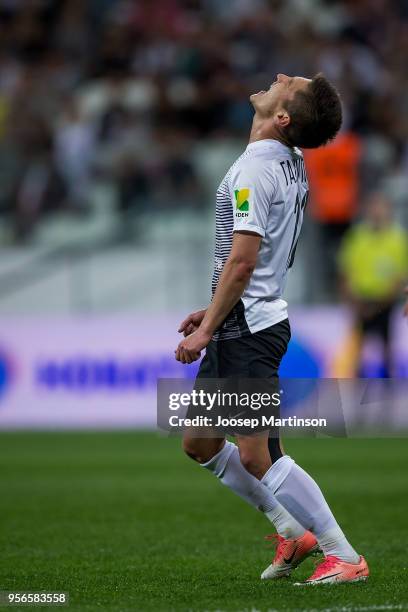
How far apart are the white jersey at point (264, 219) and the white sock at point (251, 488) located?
0.59 m

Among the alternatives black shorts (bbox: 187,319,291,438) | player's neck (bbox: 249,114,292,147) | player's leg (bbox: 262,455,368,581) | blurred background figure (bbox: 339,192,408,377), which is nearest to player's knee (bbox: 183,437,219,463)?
black shorts (bbox: 187,319,291,438)

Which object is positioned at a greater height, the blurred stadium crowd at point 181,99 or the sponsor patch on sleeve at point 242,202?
the blurred stadium crowd at point 181,99

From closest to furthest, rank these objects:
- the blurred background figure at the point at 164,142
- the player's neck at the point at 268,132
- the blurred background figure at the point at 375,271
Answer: the player's neck at the point at 268,132 < the blurred background figure at the point at 375,271 < the blurred background figure at the point at 164,142

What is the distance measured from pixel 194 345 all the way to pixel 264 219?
595 millimetres

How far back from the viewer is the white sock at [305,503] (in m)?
5.34

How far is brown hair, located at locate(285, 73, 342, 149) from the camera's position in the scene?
17.2 feet

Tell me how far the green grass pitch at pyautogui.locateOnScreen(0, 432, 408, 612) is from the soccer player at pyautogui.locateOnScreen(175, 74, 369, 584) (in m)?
0.35

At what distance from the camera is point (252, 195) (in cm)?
518

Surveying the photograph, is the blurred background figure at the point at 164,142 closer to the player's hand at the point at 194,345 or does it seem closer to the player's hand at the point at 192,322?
the player's hand at the point at 192,322

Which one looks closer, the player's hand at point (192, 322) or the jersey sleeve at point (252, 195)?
the jersey sleeve at point (252, 195)

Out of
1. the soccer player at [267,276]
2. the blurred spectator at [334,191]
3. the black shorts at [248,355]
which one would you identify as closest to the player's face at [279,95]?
the soccer player at [267,276]

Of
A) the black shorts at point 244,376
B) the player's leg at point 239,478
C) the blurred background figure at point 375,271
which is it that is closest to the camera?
the black shorts at point 244,376

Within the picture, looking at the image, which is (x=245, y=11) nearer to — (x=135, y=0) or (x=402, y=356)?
(x=135, y=0)

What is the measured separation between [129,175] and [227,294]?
1231cm
